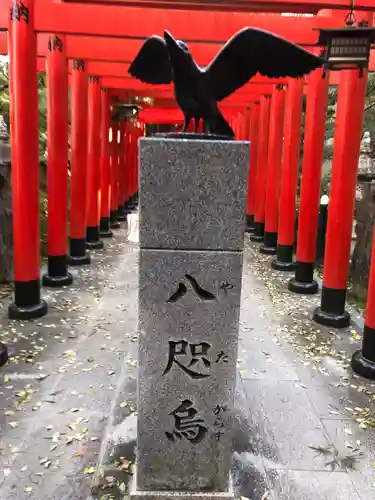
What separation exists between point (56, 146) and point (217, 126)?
513cm

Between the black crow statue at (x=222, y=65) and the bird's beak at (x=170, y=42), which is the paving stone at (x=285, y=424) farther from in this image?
the bird's beak at (x=170, y=42)

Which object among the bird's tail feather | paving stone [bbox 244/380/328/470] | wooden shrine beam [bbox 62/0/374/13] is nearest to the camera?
the bird's tail feather

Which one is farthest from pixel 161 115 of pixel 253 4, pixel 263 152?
pixel 253 4

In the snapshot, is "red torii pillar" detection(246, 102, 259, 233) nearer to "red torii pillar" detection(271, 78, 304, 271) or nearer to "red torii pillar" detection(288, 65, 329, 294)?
"red torii pillar" detection(271, 78, 304, 271)

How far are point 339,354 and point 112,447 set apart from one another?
3.10 metres

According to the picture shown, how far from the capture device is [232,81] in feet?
9.66

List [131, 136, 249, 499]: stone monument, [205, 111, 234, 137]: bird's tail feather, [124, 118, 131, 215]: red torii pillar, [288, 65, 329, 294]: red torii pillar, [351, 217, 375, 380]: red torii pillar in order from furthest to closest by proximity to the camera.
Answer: [124, 118, 131, 215]: red torii pillar → [288, 65, 329, 294]: red torii pillar → [351, 217, 375, 380]: red torii pillar → [205, 111, 234, 137]: bird's tail feather → [131, 136, 249, 499]: stone monument

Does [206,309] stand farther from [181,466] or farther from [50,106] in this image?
[50,106]

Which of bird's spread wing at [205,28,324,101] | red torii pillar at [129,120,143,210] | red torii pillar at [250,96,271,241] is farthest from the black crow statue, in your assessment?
red torii pillar at [129,120,143,210]

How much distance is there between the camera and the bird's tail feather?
9.63 ft

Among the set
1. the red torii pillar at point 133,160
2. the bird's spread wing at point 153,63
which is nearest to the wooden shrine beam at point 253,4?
the bird's spread wing at point 153,63

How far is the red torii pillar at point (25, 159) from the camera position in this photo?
→ 5.81 m

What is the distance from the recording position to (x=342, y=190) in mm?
6062

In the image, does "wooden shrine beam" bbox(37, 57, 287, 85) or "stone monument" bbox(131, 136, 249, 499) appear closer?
"stone monument" bbox(131, 136, 249, 499)
